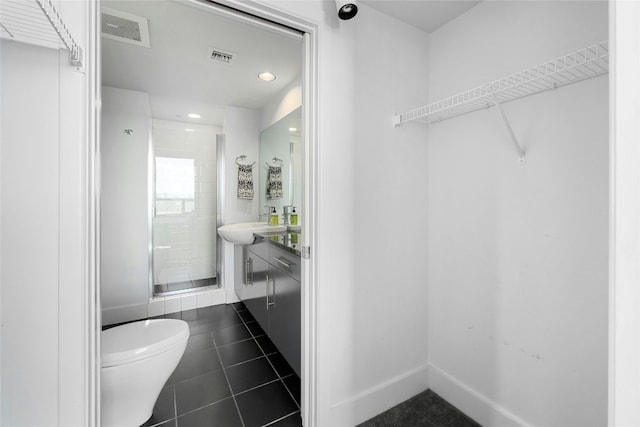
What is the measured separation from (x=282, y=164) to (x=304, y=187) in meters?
1.62

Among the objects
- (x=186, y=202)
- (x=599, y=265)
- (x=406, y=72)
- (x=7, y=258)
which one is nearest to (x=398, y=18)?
(x=406, y=72)

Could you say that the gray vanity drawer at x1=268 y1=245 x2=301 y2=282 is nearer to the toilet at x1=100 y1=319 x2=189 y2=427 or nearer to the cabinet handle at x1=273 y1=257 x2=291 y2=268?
the cabinet handle at x1=273 y1=257 x2=291 y2=268

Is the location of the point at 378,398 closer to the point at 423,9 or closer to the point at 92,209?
the point at 92,209

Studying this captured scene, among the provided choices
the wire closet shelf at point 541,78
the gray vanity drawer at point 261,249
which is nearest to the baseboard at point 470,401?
the gray vanity drawer at point 261,249

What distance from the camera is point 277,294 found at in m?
2.12

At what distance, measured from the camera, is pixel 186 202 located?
347cm

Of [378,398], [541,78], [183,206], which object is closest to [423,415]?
[378,398]

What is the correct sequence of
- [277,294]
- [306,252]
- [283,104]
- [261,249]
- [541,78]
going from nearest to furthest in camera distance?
[541,78]
[306,252]
[277,294]
[261,249]
[283,104]

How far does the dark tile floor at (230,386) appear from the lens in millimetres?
1628

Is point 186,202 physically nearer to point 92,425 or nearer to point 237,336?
point 237,336

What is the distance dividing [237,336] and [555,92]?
271 centimetres

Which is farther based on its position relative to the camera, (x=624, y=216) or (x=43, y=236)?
(x=43, y=236)

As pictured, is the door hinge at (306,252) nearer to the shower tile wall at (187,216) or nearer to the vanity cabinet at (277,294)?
the vanity cabinet at (277,294)

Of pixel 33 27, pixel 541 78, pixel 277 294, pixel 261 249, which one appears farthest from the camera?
pixel 261 249
